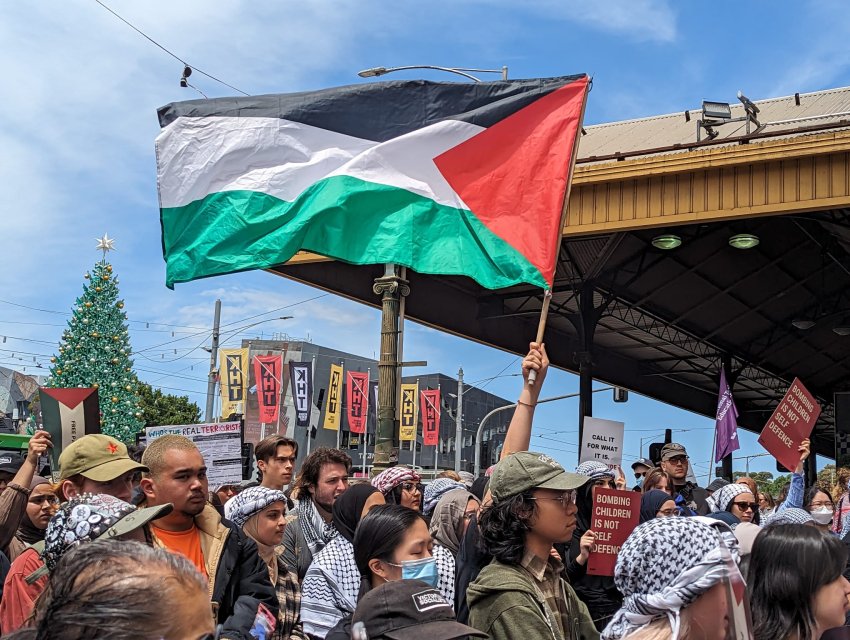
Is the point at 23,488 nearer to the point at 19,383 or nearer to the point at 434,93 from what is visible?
the point at 434,93

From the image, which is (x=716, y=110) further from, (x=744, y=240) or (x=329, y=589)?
(x=329, y=589)

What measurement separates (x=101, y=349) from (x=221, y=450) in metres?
18.5

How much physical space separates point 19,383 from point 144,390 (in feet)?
61.1

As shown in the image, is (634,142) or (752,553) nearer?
(752,553)

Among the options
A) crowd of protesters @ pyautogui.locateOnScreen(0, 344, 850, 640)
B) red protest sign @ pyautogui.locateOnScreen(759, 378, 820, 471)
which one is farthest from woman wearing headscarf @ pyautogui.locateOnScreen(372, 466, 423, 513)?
red protest sign @ pyautogui.locateOnScreen(759, 378, 820, 471)

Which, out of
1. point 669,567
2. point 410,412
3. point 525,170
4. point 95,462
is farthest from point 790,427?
point 410,412

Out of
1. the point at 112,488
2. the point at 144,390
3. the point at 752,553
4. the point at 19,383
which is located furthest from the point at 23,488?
the point at 19,383

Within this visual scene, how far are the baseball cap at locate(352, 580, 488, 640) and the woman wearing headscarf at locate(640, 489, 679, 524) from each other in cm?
494

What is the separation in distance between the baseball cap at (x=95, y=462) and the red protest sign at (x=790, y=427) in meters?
6.72

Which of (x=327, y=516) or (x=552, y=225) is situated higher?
(x=552, y=225)

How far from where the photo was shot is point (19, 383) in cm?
7019

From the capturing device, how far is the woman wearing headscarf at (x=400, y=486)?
266 inches

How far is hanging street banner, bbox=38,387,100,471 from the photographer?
7.45m

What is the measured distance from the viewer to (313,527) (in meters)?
6.41
